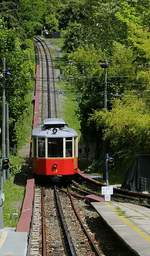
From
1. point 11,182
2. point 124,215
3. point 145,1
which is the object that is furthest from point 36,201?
point 145,1

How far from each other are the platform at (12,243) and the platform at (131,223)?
104 inches

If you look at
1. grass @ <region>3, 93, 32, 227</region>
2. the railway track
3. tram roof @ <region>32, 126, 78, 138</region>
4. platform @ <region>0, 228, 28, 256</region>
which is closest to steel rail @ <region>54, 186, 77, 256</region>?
platform @ <region>0, 228, 28, 256</region>

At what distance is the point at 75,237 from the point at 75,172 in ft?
54.5

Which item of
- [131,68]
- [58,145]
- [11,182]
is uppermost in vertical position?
[131,68]

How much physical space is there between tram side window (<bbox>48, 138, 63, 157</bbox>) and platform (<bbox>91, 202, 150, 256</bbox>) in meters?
10.6

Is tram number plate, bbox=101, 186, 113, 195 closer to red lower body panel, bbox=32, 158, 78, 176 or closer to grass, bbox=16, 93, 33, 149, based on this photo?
red lower body panel, bbox=32, 158, 78, 176

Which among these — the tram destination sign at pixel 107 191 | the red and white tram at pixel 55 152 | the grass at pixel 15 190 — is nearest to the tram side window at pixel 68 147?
the red and white tram at pixel 55 152

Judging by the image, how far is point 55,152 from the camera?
3838cm

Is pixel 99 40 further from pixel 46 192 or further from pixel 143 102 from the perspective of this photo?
pixel 46 192

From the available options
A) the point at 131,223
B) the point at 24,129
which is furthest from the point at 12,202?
the point at 24,129

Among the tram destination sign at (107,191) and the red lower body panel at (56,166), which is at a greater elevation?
the tram destination sign at (107,191)

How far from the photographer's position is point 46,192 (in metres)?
37.5

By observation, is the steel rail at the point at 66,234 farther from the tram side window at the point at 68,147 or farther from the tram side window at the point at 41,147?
the tram side window at the point at 41,147

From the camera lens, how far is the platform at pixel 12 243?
17.0m
